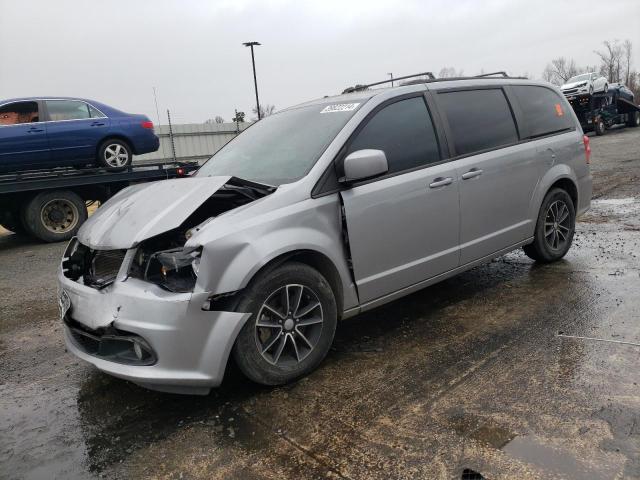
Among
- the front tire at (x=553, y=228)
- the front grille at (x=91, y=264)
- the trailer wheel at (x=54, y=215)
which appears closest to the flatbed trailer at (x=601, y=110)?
the front tire at (x=553, y=228)

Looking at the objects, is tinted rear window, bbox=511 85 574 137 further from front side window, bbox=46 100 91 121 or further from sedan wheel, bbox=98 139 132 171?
front side window, bbox=46 100 91 121

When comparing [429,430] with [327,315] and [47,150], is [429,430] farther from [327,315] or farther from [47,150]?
[47,150]

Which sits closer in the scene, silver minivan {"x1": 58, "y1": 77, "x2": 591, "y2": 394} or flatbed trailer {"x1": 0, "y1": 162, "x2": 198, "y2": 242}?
silver minivan {"x1": 58, "y1": 77, "x2": 591, "y2": 394}

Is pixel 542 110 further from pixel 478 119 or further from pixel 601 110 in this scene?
pixel 601 110

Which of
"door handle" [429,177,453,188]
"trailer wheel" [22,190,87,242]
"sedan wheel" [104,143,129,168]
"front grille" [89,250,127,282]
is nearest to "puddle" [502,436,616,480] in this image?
"door handle" [429,177,453,188]

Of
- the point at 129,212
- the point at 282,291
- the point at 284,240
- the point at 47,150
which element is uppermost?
the point at 47,150

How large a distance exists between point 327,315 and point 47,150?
7845mm

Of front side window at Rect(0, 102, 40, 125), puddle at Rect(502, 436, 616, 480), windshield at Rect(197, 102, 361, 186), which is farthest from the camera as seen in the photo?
front side window at Rect(0, 102, 40, 125)

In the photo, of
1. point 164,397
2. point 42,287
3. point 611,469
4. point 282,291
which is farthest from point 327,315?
point 42,287

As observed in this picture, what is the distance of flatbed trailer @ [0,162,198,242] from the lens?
877 cm

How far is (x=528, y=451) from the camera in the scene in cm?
241

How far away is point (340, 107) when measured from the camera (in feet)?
12.7

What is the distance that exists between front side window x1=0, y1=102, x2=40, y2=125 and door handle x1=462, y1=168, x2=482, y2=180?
7939 mm

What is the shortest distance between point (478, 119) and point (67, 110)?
7780 millimetres
